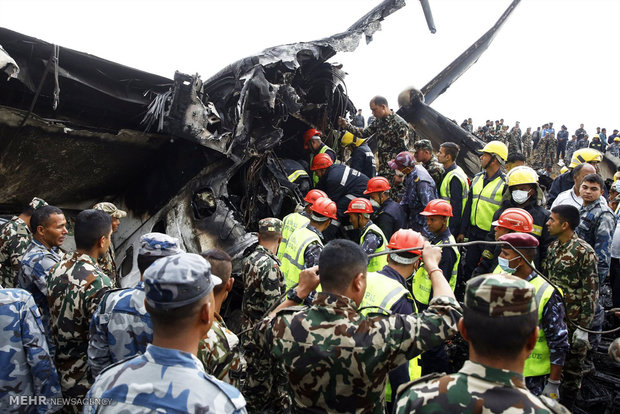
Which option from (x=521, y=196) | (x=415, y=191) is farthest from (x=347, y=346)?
(x=415, y=191)

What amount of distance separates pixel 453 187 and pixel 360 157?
7.51 ft

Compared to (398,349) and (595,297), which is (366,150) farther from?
(398,349)

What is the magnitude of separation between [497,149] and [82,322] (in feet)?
16.4

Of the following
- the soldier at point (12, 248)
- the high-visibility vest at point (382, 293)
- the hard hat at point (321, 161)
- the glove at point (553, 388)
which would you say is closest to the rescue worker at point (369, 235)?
the high-visibility vest at point (382, 293)

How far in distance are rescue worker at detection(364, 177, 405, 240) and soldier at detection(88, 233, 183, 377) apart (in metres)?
3.49

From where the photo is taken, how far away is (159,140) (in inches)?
235

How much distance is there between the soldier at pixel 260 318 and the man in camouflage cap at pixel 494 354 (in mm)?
2340

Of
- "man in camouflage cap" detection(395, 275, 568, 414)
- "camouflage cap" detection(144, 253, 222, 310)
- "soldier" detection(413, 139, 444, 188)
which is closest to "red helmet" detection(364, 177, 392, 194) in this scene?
"soldier" detection(413, 139, 444, 188)

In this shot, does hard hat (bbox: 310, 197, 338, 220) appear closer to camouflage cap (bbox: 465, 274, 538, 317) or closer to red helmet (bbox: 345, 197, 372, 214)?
red helmet (bbox: 345, 197, 372, 214)

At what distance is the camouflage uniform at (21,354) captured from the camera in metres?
2.46

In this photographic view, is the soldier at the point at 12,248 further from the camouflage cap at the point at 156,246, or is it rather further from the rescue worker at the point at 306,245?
the rescue worker at the point at 306,245

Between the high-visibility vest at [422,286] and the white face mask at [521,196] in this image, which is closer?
the high-visibility vest at [422,286]

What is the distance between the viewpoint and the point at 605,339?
505 centimetres

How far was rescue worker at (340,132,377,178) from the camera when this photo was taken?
7.74 metres
